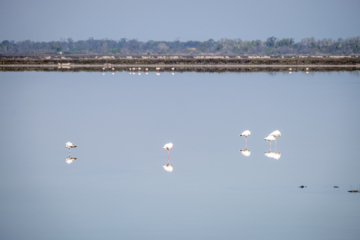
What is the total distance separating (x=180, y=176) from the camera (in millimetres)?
11008

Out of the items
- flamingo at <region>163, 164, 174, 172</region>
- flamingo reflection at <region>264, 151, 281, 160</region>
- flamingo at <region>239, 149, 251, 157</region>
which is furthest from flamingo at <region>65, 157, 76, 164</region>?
flamingo reflection at <region>264, 151, 281, 160</region>

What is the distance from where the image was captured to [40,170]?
11.8m

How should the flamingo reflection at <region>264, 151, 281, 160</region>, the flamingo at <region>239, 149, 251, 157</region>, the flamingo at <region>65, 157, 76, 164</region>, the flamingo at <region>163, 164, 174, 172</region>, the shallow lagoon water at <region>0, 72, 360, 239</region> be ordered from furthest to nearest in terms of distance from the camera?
the flamingo at <region>239, 149, 251, 157</region> < the flamingo reflection at <region>264, 151, 281, 160</region> < the flamingo at <region>65, 157, 76, 164</region> < the flamingo at <region>163, 164, 174, 172</region> < the shallow lagoon water at <region>0, 72, 360, 239</region>

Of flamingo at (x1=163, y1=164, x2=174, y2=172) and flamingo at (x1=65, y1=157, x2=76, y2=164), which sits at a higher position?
flamingo at (x1=163, y1=164, x2=174, y2=172)

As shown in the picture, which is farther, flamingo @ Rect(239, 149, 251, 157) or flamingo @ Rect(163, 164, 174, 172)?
flamingo @ Rect(239, 149, 251, 157)

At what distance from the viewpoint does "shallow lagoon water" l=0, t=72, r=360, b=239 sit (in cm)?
819

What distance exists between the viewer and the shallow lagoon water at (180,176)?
819cm

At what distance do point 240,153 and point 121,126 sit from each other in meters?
5.91

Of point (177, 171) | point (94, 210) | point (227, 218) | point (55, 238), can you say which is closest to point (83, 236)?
point (55, 238)

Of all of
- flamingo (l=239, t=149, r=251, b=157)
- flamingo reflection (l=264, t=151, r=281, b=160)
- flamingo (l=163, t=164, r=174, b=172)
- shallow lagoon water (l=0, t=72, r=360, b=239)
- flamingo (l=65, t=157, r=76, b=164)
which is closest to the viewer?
shallow lagoon water (l=0, t=72, r=360, b=239)

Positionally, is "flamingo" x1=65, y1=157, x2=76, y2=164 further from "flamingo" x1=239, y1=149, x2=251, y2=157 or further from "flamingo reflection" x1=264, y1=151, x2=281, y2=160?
"flamingo reflection" x1=264, y1=151, x2=281, y2=160

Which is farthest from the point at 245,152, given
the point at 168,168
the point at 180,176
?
the point at 180,176

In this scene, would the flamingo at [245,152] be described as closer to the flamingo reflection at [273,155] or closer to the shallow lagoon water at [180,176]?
the shallow lagoon water at [180,176]

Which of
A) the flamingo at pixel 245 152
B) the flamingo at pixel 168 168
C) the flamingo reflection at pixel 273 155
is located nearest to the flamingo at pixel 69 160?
the flamingo at pixel 168 168
